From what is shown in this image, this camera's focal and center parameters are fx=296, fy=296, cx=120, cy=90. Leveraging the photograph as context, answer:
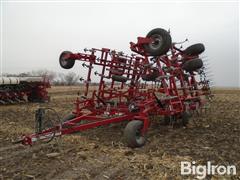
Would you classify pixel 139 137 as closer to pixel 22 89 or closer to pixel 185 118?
pixel 185 118

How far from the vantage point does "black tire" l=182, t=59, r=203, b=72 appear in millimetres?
Result: 9973

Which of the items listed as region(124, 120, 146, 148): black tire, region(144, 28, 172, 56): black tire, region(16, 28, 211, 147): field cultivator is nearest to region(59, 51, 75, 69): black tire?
region(16, 28, 211, 147): field cultivator

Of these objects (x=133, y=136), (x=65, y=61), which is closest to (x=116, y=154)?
(x=133, y=136)

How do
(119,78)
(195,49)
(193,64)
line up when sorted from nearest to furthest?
1. (119,78)
2. (193,64)
3. (195,49)

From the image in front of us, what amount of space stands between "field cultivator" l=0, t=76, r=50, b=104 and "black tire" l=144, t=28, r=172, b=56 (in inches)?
453

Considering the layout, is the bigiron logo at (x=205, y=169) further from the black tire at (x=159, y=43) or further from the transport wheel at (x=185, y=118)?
the transport wheel at (x=185, y=118)

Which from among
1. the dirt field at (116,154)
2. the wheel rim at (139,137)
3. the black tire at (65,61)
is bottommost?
the dirt field at (116,154)

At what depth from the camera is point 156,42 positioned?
26.1 ft

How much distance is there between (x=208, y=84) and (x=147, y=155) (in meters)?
5.96

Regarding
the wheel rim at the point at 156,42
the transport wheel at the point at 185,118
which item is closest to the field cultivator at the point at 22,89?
the transport wheel at the point at 185,118

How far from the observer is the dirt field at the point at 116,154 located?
5.16m

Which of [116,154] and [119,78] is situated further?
[119,78]

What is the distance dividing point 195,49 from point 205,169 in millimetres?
6286

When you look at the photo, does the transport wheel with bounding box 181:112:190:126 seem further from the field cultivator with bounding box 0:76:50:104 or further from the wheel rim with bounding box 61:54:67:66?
the field cultivator with bounding box 0:76:50:104
